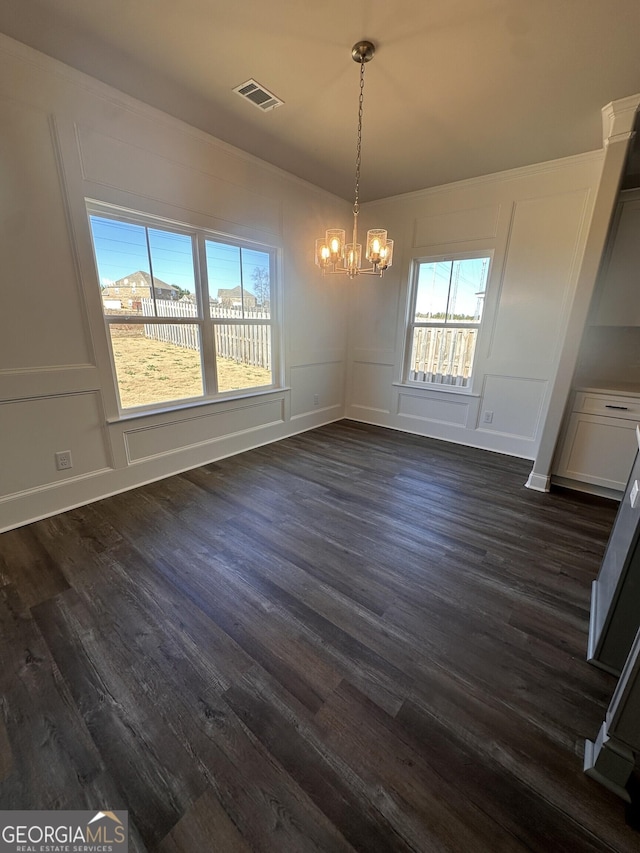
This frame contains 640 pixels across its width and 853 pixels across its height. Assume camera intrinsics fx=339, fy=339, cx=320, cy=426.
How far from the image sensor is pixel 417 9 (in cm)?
168

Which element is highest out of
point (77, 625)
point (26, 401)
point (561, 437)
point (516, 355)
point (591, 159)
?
point (591, 159)

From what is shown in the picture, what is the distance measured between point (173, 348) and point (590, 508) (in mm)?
3788

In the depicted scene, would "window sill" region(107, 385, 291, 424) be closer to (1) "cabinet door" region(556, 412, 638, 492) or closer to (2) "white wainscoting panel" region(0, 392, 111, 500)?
(2) "white wainscoting panel" region(0, 392, 111, 500)

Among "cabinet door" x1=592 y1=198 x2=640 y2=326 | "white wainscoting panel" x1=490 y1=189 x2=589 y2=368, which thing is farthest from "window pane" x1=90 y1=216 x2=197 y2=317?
"cabinet door" x1=592 y1=198 x2=640 y2=326

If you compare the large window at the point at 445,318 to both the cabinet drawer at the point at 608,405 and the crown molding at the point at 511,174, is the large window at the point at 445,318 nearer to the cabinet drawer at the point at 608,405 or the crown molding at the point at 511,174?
the crown molding at the point at 511,174

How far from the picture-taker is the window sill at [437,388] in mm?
4039

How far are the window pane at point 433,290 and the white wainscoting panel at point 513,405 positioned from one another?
1.03 m

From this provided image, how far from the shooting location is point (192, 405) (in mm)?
3211

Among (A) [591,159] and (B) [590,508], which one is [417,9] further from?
(B) [590,508]

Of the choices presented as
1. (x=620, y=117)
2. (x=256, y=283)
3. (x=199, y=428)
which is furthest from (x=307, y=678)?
(x=620, y=117)

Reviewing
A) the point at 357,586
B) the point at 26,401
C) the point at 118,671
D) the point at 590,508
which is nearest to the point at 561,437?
the point at 590,508

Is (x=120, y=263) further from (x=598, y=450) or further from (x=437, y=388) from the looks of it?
(x=598, y=450)

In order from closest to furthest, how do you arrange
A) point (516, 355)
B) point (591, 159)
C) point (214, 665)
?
1. point (214, 665)
2. point (591, 159)
3. point (516, 355)

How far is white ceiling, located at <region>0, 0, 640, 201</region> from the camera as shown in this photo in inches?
67.4
